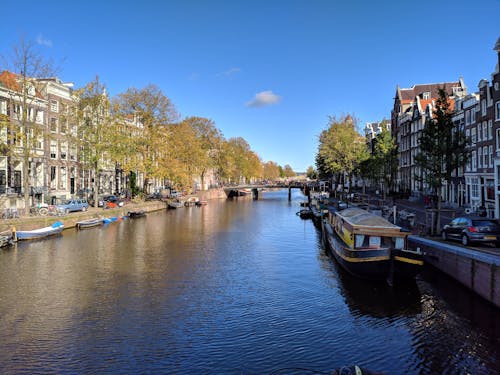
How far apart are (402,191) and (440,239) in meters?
46.4

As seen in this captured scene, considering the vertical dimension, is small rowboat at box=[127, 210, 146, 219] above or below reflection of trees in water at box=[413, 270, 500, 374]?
above

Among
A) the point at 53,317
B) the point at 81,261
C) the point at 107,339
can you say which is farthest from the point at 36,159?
the point at 107,339

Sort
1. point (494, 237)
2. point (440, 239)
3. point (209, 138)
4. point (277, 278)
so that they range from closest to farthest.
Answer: point (494, 237)
point (277, 278)
point (440, 239)
point (209, 138)

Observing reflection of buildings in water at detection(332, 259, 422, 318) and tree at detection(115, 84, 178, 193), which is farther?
tree at detection(115, 84, 178, 193)

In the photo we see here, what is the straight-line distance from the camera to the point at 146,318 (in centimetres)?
1756

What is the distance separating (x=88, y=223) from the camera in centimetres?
4491

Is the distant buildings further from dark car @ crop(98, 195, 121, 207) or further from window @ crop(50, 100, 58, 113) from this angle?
window @ crop(50, 100, 58, 113)

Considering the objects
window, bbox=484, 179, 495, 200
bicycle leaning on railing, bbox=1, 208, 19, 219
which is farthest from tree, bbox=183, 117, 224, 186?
window, bbox=484, 179, 495, 200

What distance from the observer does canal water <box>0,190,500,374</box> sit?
13.6 metres

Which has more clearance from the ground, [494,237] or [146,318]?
[494,237]

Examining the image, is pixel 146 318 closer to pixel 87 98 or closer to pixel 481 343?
pixel 481 343

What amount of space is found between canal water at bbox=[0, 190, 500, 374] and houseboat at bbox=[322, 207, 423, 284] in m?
0.91

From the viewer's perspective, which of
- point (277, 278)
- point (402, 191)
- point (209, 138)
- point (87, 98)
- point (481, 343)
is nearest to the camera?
point (481, 343)

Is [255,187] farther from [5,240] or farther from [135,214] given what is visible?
[5,240]
